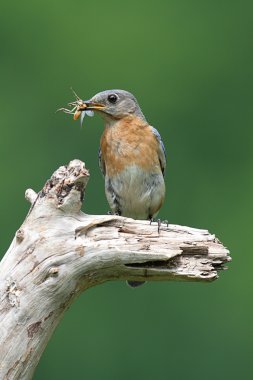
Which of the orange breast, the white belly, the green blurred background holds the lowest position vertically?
the white belly

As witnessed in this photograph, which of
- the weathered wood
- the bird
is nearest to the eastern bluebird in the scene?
the bird

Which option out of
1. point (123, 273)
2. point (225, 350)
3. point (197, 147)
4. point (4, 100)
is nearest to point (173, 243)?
point (123, 273)

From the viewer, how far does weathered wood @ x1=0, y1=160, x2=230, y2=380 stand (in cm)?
814

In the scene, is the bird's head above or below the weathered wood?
above

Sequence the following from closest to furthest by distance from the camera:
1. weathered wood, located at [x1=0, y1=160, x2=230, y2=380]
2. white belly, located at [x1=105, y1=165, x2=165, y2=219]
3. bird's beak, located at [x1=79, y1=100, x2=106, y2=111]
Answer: weathered wood, located at [x1=0, y1=160, x2=230, y2=380] → bird's beak, located at [x1=79, y1=100, x2=106, y2=111] → white belly, located at [x1=105, y1=165, x2=165, y2=219]

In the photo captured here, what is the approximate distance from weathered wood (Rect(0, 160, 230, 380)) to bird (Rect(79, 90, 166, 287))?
169 centimetres

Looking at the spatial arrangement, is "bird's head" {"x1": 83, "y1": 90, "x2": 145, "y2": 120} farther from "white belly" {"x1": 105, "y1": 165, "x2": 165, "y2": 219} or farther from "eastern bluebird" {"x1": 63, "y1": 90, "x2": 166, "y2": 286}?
"white belly" {"x1": 105, "y1": 165, "x2": 165, "y2": 219}

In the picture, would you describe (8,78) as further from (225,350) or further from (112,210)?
(112,210)

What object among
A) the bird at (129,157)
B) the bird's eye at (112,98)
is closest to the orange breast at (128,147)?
the bird at (129,157)

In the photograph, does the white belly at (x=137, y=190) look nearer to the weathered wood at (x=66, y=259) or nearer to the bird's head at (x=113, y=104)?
the bird's head at (x=113, y=104)

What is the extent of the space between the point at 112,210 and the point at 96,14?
16.7m

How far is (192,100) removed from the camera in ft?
81.5

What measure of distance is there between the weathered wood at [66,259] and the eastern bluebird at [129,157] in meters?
1.69

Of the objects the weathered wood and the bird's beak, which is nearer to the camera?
the weathered wood
